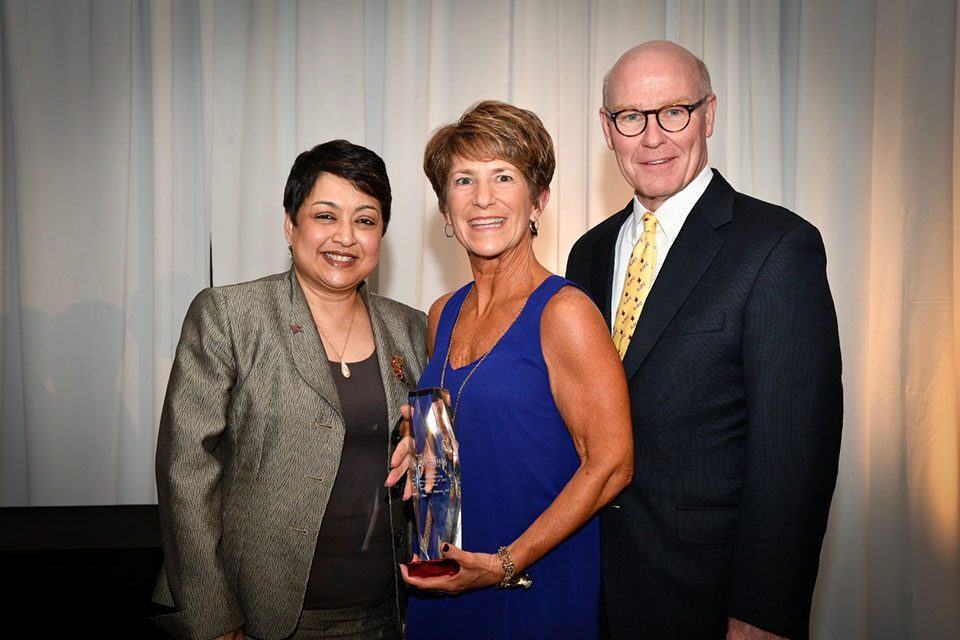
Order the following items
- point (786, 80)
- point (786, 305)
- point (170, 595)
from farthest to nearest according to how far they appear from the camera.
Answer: point (786, 80) < point (170, 595) < point (786, 305)

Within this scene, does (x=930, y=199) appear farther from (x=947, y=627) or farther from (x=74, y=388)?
(x=74, y=388)

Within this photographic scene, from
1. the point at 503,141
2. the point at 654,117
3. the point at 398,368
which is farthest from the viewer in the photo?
the point at 398,368

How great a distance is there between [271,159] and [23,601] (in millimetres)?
1946

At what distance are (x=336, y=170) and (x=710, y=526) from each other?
1.34 m

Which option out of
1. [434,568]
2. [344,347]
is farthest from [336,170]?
[434,568]

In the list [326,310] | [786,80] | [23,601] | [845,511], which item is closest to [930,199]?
[786,80]

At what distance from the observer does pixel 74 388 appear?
3.35 m

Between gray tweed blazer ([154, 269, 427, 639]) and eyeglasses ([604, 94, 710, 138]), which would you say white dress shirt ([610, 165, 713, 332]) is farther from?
gray tweed blazer ([154, 269, 427, 639])

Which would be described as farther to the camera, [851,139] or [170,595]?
[851,139]

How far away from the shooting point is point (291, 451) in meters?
1.96

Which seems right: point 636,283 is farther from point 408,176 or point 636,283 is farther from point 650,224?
point 408,176

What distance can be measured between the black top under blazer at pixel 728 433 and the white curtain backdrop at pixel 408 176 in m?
1.78

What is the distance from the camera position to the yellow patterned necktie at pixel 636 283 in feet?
6.05

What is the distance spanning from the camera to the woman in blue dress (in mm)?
1635
